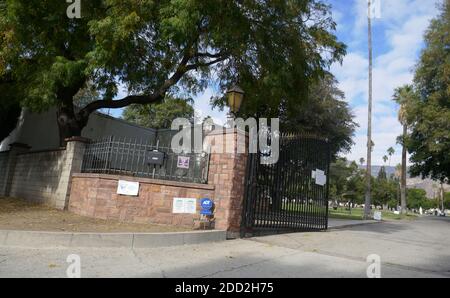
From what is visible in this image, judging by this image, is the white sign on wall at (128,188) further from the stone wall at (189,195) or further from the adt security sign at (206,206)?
the adt security sign at (206,206)

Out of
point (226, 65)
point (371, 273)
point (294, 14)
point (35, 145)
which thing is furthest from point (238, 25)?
point (35, 145)

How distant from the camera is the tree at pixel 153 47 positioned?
35.0 feet

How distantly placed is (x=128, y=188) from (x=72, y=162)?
306 cm

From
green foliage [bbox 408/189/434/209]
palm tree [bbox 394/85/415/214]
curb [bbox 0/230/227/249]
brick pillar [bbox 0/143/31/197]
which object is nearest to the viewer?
curb [bbox 0/230/227/249]

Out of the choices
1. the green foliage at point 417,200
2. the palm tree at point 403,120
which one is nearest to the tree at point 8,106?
the palm tree at point 403,120

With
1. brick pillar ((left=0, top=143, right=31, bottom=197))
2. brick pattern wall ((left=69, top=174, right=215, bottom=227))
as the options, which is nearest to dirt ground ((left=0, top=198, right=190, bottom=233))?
brick pattern wall ((left=69, top=174, right=215, bottom=227))

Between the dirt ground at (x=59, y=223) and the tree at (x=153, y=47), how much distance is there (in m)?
3.10

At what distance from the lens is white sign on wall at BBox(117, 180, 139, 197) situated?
983cm

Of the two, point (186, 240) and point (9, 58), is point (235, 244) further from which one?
point (9, 58)

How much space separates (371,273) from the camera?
645 cm

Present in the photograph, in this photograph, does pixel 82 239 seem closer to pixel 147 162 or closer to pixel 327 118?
pixel 147 162

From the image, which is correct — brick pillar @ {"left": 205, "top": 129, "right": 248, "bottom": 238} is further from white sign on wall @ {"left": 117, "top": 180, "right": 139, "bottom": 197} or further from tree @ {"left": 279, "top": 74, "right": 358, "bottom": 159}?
tree @ {"left": 279, "top": 74, "right": 358, "bottom": 159}

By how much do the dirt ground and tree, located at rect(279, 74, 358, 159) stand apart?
13.8 meters

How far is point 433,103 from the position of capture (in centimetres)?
2873
